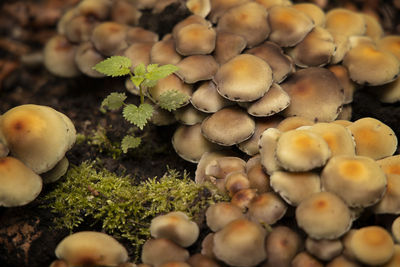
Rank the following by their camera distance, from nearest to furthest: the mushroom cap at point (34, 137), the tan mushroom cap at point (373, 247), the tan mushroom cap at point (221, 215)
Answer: the tan mushroom cap at point (373, 247), the tan mushroom cap at point (221, 215), the mushroom cap at point (34, 137)

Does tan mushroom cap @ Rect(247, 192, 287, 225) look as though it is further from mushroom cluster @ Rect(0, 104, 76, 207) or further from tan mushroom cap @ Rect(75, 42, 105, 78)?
tan mushroom cap @ Rect(75, 42, 105, 78)

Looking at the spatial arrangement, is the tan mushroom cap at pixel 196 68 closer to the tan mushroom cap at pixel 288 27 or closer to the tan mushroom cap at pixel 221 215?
Answer: the tan mushroom cap at pixel 288 27

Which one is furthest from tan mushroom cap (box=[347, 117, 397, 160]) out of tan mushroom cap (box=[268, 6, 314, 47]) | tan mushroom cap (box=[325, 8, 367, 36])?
tan mushroom cap (box=[325, 8, 367, 36])

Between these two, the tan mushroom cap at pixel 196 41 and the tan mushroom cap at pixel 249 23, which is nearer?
the tan mushroom cap at pixel 196 41

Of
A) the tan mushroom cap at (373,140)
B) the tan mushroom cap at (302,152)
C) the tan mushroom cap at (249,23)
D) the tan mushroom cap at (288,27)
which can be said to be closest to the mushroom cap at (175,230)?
the tan mushroom cap at (302,152)

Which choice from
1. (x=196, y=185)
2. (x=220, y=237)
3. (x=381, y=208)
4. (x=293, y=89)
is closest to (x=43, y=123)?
(x=196, y=185)

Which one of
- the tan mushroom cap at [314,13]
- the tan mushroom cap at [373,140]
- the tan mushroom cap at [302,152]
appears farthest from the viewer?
the tan mushroom cap at [314,13]
